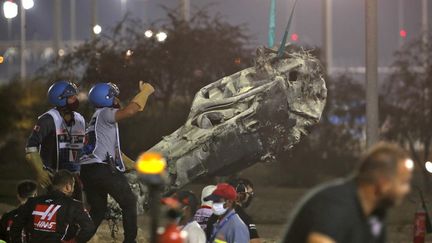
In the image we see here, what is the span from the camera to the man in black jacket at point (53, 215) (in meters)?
9.92

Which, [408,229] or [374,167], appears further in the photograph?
[408,229]

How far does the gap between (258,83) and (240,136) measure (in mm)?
605

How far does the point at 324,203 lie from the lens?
5.50 metres

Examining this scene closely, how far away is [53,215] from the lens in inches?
392

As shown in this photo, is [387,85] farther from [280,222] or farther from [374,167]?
[374,167]

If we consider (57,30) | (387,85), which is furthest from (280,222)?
(57,30)

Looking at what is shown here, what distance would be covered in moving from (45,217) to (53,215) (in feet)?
0.23

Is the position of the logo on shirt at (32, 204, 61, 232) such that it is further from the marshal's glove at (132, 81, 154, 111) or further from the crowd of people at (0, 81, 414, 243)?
the marshal's glove at (132, 81, 154, 111)

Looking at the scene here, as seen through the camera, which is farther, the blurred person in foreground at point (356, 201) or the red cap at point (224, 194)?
the red cap at point (224, 194)

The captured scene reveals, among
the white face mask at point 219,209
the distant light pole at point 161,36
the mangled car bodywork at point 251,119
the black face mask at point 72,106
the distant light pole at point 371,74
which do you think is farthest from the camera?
the distant light pole at point 161,36

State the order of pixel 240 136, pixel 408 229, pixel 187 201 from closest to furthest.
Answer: pixel 187 201, pixel 240 136, pixel 408 229

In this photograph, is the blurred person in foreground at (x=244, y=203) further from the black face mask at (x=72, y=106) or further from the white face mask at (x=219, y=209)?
the black face mask at (x=72, y=106)

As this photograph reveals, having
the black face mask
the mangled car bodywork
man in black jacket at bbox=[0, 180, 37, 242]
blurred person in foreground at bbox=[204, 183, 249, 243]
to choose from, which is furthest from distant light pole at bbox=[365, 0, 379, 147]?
blurred person in foreground at bbox=[204, 183, 249, 243]

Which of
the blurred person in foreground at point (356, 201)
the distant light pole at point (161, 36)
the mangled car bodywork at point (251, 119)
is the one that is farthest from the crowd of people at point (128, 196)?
the distant light pole at point (161, 36)
